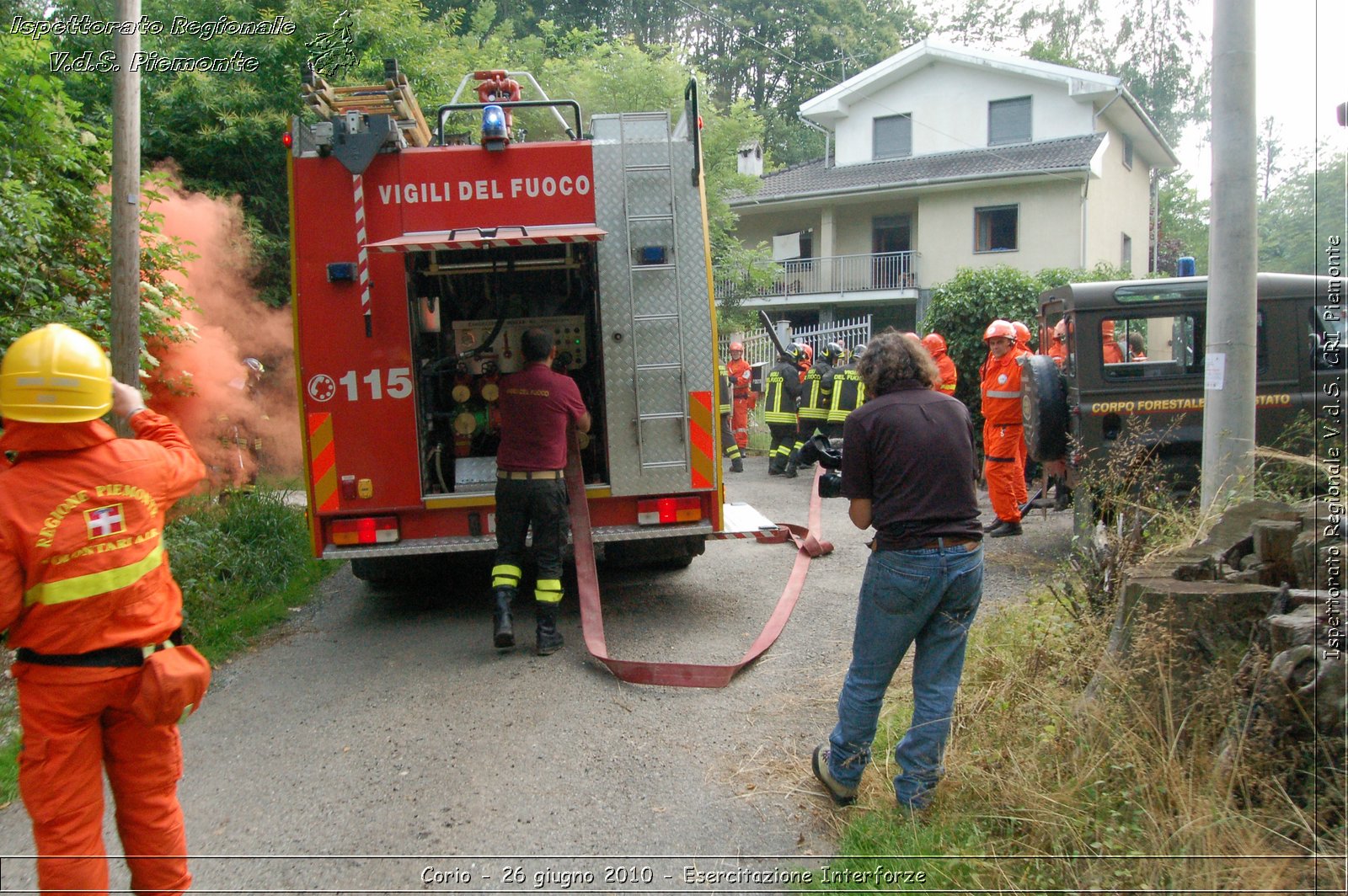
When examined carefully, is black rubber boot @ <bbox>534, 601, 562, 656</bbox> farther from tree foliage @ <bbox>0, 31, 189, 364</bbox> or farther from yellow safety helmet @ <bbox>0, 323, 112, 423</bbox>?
tree foliage @ <bbox>0, 31, 189, 364</bbox>

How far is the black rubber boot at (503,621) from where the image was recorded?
18.5 ft

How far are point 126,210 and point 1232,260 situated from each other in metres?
6.32

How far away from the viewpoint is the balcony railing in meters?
25.3

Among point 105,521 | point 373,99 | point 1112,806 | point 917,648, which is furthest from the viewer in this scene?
point 373,99

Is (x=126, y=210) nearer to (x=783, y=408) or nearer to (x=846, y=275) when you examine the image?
(x=783, y=408)

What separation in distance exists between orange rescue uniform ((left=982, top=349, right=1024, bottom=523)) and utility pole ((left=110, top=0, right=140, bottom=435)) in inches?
253

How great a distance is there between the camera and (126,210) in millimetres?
5996

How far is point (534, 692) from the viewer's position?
507 cm

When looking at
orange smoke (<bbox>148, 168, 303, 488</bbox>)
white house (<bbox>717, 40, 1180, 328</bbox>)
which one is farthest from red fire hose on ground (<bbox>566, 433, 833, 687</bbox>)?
white house (<bbox>717, 40, 1180, 328</bbox>)

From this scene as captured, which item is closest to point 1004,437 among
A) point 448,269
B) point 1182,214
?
point 448,269

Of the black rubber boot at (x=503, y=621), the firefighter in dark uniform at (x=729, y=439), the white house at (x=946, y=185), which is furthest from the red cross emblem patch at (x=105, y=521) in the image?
the white house at (x=946, y=185)

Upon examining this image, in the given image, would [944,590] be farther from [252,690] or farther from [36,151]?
[36,151]

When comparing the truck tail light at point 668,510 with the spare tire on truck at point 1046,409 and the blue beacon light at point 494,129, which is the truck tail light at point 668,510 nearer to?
the blue beacon light at point 494,129

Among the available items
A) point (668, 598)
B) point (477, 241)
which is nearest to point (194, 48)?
point (477, 241)
